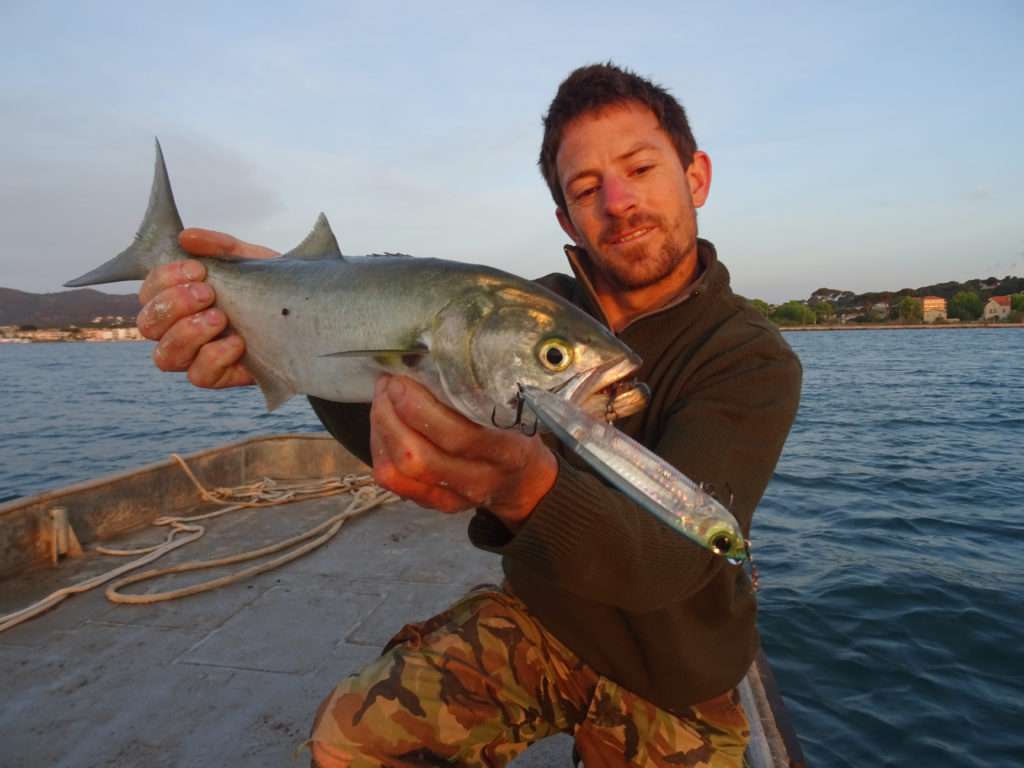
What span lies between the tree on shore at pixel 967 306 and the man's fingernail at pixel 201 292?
530 feet

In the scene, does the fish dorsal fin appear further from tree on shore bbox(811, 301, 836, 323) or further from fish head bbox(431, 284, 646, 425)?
tree on shore bbox(811, 301, 836, 323)

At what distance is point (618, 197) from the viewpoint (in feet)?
12.4

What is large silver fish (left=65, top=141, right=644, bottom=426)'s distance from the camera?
213 cm

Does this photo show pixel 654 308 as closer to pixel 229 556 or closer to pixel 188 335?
pixel 188 335

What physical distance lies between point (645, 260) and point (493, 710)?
8.26 ft

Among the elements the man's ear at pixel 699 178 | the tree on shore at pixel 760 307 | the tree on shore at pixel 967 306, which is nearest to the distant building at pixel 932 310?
the tree on shore at pixel 967 306

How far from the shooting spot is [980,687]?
22.8ft

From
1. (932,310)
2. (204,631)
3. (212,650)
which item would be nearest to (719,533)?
(212,650)

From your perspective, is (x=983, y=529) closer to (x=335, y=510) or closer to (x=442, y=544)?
(x=442, y=544)

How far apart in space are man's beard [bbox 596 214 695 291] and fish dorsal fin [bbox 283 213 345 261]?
1.59m

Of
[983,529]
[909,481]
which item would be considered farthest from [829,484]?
[983,529]

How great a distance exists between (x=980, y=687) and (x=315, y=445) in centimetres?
894

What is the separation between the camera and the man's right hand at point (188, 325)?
127 inches

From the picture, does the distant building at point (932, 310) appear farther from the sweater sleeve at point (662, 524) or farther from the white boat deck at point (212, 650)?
the sweater sleeve at point (662, 524)
